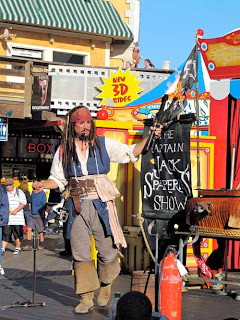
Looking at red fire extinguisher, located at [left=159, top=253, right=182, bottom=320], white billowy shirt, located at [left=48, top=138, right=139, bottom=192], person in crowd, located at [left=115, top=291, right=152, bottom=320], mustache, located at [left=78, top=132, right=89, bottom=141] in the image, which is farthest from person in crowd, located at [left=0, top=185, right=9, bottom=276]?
person in crowd, located at [left=115, top=291, right=152, bottom=320]

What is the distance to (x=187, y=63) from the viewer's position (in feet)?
28.3

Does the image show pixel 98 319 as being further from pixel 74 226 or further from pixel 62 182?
pixel 62 182

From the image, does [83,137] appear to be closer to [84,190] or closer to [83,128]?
[83,128]

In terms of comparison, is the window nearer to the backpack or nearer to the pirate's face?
the backpack

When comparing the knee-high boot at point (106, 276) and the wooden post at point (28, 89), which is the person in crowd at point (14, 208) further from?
the knee-high boot at point (106, 276)

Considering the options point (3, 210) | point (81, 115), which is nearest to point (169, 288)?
point (81, 115)

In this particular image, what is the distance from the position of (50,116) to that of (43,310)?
1512 cm

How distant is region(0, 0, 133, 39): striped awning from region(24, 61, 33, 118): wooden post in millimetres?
2750

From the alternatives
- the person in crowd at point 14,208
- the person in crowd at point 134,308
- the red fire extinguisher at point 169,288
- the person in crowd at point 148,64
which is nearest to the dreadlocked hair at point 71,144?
the red fire extinguisher at point 169,288

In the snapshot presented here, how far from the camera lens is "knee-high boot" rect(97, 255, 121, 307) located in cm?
738

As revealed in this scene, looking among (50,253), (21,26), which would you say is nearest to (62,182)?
(50,253)

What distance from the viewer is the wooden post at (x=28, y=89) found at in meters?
21.8

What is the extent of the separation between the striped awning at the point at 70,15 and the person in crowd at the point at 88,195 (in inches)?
674

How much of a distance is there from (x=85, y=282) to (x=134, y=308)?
3240 mm
